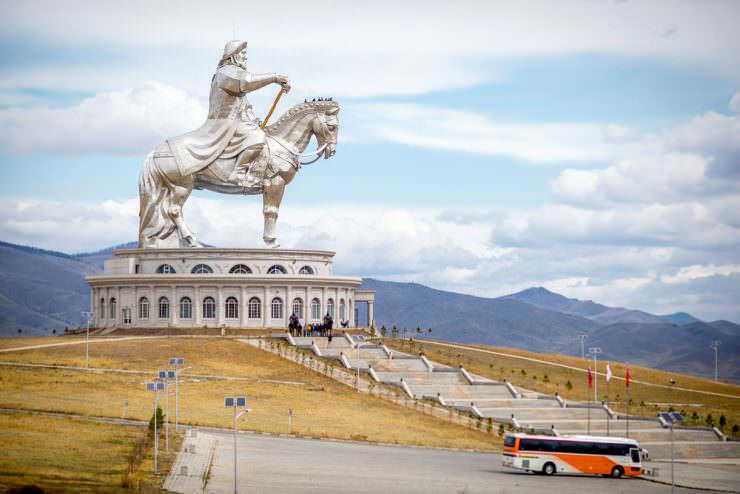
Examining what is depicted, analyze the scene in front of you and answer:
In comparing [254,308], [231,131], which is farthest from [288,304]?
[231,131]

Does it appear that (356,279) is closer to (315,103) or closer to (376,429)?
(315,103)

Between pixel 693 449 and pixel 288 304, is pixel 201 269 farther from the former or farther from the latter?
pixel 693 449

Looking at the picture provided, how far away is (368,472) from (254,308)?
38610 millimetres

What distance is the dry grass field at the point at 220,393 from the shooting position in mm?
58312

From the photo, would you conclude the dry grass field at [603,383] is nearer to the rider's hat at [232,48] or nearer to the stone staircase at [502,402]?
the stone staircase at [502,402]

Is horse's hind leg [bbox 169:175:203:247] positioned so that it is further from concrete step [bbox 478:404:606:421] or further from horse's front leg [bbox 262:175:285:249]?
concrete step [bbox 478:404:606:421]

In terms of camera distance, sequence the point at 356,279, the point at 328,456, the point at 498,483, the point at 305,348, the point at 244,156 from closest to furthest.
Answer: the point at 498,483 → the point at 328,456 → the point at 305,348 → the point at 244,156 → the point at 356,279

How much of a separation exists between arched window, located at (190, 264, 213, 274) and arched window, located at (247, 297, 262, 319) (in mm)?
3681

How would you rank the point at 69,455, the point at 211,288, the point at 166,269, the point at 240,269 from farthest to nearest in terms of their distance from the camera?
the point at 240,269
the point at 166,269
the point at 211,288
the point at 69,455

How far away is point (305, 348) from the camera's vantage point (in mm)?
77250

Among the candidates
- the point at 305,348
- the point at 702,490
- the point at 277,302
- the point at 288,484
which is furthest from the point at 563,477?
the point at 277,302

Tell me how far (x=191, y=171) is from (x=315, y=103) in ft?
32.7

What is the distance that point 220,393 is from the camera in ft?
211

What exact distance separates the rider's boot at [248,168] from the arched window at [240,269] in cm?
574
